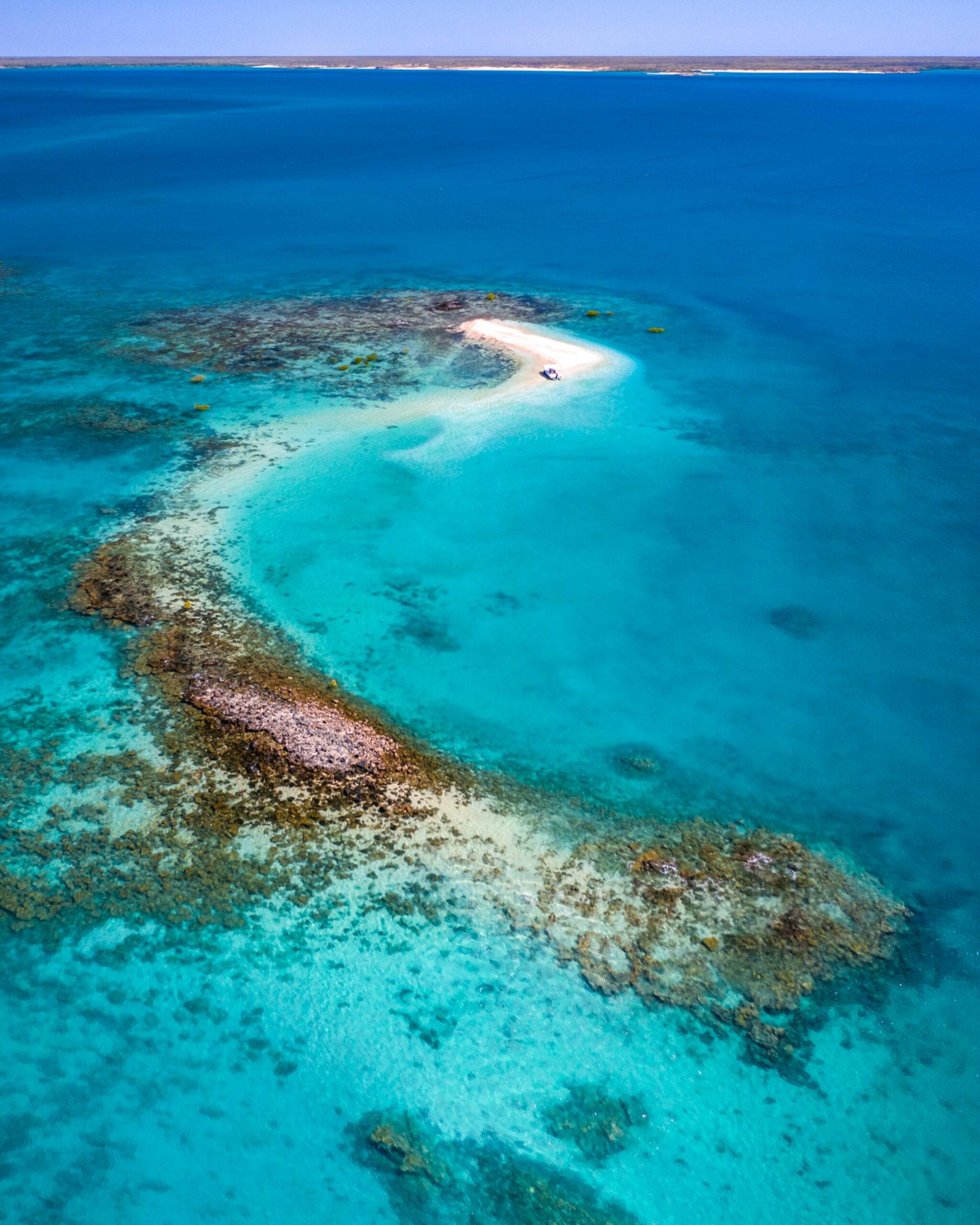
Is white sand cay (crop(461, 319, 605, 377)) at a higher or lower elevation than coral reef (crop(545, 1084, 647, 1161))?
higher

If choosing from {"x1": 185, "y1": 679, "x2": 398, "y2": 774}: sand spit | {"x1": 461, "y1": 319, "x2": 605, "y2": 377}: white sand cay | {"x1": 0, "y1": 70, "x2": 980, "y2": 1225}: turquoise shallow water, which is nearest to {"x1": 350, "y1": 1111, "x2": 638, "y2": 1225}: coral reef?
{"x1": 0, "y1": 70, "x2": 980, "y2": 1225}: turquoise shallow water

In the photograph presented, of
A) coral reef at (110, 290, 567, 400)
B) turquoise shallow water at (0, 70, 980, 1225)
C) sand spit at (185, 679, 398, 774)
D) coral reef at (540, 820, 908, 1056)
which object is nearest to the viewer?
turquoise shallow water at (0, 70, 980, 1225)

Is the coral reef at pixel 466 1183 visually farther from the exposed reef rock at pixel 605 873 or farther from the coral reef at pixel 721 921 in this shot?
the coral reef at pixel 721 921

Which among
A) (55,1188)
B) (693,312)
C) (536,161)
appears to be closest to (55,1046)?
(55,1188)

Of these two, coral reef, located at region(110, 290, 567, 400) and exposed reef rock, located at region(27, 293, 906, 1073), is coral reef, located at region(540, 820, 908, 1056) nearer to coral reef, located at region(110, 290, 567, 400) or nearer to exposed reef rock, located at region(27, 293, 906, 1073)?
exposed reef rock, located at region(27, 293, 906, 1073)

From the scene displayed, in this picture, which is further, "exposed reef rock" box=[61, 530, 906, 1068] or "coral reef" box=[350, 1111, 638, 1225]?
"exposed reef rock" box=[61, 530, 906, 1068]

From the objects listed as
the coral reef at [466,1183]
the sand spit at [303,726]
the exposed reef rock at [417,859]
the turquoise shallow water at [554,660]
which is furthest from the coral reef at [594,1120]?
the sand spit at [303,726]

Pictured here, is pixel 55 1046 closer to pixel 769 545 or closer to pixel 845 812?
pixel 845 812
